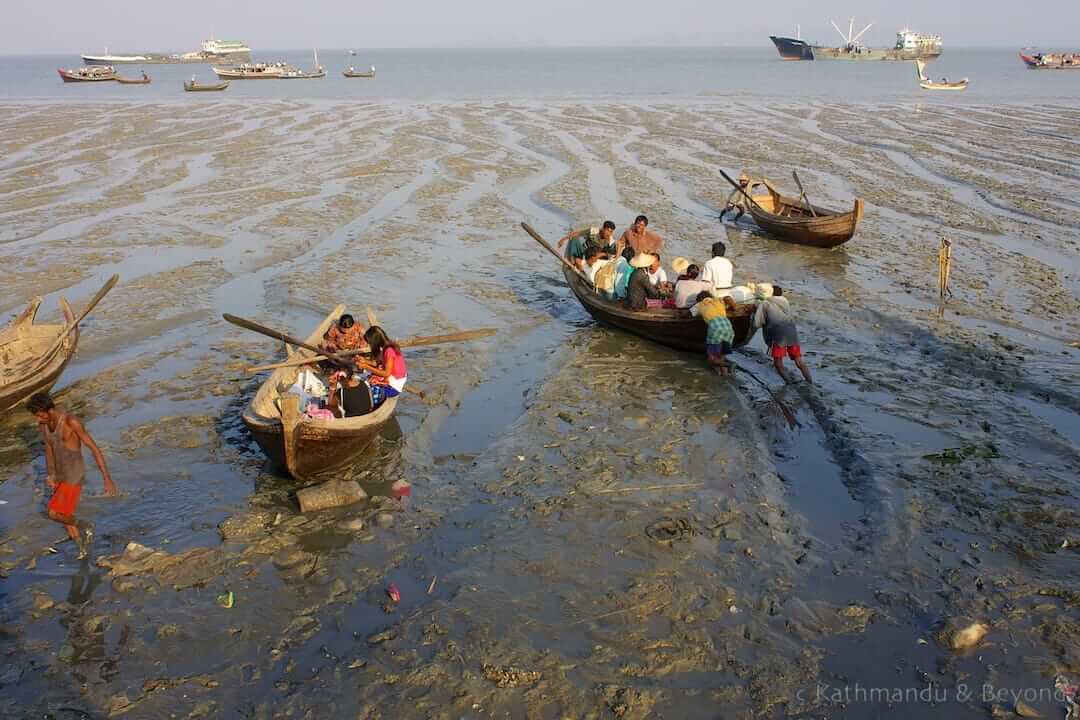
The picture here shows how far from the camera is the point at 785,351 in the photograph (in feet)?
38.5

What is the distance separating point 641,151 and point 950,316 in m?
21.6

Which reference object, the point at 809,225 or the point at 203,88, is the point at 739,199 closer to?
the point at 809,225

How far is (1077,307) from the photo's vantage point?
46.7ft

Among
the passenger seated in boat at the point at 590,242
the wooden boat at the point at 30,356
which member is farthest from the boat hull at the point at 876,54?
the wooden boat at the point at 30,356

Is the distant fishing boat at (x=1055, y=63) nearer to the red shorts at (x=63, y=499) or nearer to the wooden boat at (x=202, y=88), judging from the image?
the wooden boat at (x=202, y=88)

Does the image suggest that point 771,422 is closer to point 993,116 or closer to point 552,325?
point 552,325

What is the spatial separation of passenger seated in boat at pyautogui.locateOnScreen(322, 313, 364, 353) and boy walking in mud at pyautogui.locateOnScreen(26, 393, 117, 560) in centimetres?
330

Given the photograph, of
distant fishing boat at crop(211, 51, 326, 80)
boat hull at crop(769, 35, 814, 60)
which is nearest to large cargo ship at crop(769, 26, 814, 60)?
boat hull at crop(769, 35, 814, 60)

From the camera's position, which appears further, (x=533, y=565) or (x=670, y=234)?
(x=670, y=234)

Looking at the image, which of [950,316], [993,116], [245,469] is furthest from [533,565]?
[993,116]

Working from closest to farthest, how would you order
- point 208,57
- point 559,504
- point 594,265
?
point 559,504, point 594,265, point 208,57

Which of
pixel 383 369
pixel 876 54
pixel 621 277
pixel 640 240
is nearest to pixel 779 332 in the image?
pixel 621 277

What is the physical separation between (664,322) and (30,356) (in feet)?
30.0

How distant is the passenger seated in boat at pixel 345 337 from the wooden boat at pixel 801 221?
478 inches
